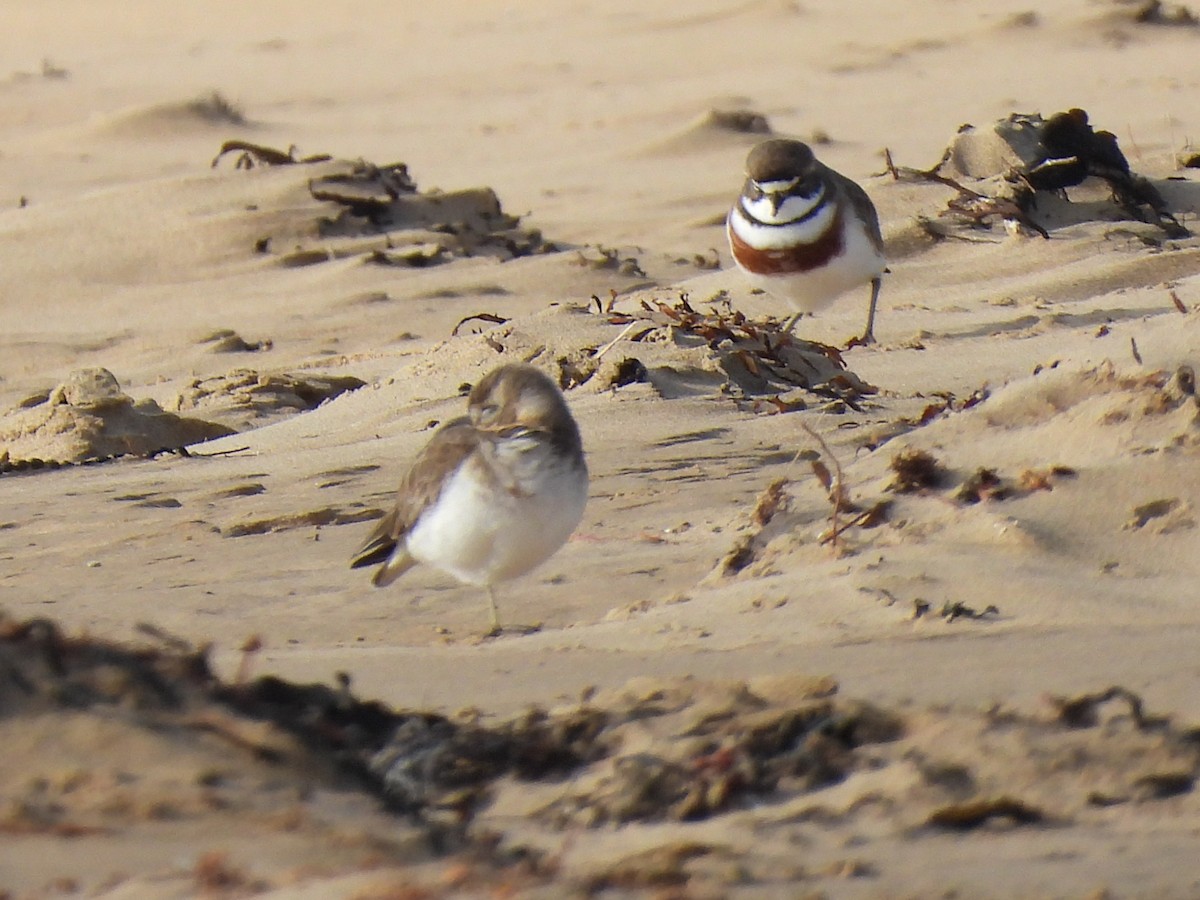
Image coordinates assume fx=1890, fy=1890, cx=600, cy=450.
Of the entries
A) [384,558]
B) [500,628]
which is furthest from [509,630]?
[384,558]

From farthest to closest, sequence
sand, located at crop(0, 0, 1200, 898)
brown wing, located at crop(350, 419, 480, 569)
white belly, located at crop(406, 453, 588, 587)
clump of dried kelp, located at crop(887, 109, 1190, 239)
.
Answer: clump of dried kelp, located at crop(887, 109, 1190, 239) → brown wing, located at crop(350, 419, 480, 569) → white belly, located at crop(406, 453, 588, 587) → sand, located at crop(0, 0, 1200, 898)

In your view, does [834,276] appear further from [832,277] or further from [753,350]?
[753,350]

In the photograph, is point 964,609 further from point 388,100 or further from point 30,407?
point 388,100

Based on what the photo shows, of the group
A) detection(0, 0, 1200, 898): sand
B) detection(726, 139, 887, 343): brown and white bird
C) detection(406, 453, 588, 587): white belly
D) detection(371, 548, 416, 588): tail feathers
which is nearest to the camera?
detection(0, 0, 1200, 898): sand

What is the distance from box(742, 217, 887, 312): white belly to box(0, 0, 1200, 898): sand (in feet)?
0.85

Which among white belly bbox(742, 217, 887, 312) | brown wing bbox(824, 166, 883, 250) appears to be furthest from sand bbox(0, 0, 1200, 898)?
brown wing bbox(824, 166, 883, 250)

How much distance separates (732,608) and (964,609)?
50cm

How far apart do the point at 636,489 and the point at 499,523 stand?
4.43 ft

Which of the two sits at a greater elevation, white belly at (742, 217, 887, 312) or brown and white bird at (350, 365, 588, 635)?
brown and white bird at (350, 365, 588, 635)

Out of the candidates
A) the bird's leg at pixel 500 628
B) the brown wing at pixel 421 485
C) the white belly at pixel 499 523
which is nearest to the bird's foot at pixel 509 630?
the bird's leg at pixel 500 628

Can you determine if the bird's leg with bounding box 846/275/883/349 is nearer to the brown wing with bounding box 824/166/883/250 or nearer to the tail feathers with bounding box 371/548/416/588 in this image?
the brown wing with bounding box 824/166/883/250

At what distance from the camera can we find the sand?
8.40 ft

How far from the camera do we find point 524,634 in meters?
4.15

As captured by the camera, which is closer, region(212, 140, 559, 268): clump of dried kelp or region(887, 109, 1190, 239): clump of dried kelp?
Answer: region(887, 109, 1190, 239): clump of dried kelp
